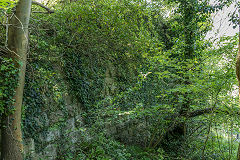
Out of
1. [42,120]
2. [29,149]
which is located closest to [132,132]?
[42,120]

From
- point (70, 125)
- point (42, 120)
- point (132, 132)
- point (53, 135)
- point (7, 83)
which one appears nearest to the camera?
point (7, 83)

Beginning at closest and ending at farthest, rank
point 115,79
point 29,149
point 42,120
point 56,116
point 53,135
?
point 29,149, point 42,120, point 53,135, point 56,116, point 115,79

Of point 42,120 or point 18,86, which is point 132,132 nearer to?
point 42,120

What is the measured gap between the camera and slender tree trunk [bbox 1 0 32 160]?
241 centimetres

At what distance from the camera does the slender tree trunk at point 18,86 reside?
2.41 meters

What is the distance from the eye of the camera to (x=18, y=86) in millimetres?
2535

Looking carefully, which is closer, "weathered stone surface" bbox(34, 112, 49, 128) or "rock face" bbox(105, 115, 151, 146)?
"weathered stone surface" bbox(34, 112, 49, 128)

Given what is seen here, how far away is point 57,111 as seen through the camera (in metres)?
3.61

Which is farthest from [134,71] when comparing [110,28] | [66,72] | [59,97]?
[59,97]

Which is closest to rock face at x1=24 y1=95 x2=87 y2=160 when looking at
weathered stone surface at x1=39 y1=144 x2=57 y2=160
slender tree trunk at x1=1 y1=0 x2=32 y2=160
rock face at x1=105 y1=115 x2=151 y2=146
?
weathered stone surface at x1=39 y1=144 x2=57 y2=160

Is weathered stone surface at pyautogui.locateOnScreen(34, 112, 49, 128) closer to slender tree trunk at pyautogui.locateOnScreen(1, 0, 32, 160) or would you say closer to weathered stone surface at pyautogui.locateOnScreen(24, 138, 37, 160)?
weathered stone surface at pyautogui.locateOnScreen(24, 138, 37, 160)

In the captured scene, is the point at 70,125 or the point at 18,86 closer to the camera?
the point at 18,86

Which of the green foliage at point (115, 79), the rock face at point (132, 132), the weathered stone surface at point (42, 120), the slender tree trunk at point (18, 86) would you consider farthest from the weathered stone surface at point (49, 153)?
the rock face at point (132, 132)

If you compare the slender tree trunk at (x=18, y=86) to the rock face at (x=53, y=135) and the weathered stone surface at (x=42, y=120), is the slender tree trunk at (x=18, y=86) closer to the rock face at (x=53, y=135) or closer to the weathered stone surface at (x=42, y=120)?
the rock face at (x=53, y=135)
